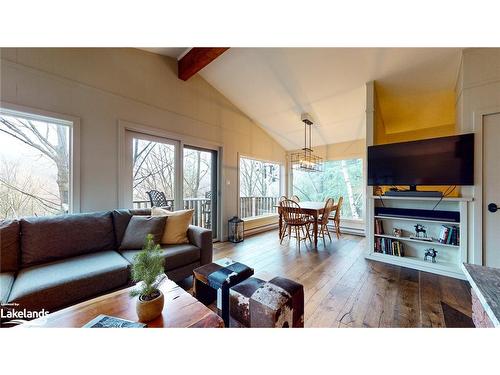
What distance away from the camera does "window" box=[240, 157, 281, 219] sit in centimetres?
476

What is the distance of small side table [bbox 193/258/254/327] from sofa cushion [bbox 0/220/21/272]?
1.49 m

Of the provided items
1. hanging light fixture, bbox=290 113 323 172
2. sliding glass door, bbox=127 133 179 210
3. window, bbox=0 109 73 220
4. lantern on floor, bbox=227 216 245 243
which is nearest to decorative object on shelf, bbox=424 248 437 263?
hanging light fixture, bbox=290 113 323 172

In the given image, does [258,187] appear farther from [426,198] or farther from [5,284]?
[5,284]

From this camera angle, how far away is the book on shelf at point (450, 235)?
2.48 meters

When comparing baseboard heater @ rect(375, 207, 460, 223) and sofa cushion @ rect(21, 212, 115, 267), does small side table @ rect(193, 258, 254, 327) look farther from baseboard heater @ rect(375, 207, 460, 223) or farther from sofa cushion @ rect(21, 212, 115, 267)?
baseboard heater @ rect(375, 207, 460, 223)

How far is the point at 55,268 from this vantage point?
162cm

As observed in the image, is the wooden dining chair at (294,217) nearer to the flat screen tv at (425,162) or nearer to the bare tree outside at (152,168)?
the flat screen tv at (425,162)

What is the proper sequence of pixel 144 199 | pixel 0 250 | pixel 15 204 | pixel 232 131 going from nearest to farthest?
pixel 0 250
pixel 15 204
pixel 144 199
pixel 232 131

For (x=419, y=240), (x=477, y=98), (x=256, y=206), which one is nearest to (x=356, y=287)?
(x=419, y=240)

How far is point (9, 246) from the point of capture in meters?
1.61
